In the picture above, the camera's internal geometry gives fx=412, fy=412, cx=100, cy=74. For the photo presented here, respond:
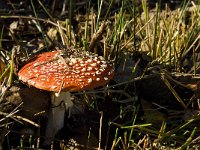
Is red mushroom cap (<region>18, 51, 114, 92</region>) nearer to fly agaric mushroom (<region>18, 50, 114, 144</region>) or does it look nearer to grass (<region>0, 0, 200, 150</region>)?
fly agaric mushroom (<region>18, 50, 114, 144</region>)

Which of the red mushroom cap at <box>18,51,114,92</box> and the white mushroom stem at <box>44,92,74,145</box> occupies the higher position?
the red mushroom cap at <box>18,51,114,92</box>

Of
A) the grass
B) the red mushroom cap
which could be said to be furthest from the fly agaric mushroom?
the grass

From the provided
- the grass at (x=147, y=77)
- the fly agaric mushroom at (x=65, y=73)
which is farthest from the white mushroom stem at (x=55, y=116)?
the grass at (x=147, y=77)

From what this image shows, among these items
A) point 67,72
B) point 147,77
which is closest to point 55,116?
point 67,72

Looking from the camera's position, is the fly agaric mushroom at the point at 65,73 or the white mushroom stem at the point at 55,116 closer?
the fly agaric mushroom at the point at 65,73

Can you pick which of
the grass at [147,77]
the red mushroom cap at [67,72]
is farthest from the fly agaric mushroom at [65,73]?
the grass at [147,77]

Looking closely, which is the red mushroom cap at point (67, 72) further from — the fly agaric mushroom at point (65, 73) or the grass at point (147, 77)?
the grass at point (147, 77)

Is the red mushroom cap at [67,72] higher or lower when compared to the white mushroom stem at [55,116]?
higher

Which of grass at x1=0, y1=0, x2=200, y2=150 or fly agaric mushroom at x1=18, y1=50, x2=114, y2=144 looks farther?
grass at x1=0, y1=0, x2=200, y2=150

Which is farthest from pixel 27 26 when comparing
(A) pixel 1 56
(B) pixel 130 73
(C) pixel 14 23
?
(B) pixel 130 73
